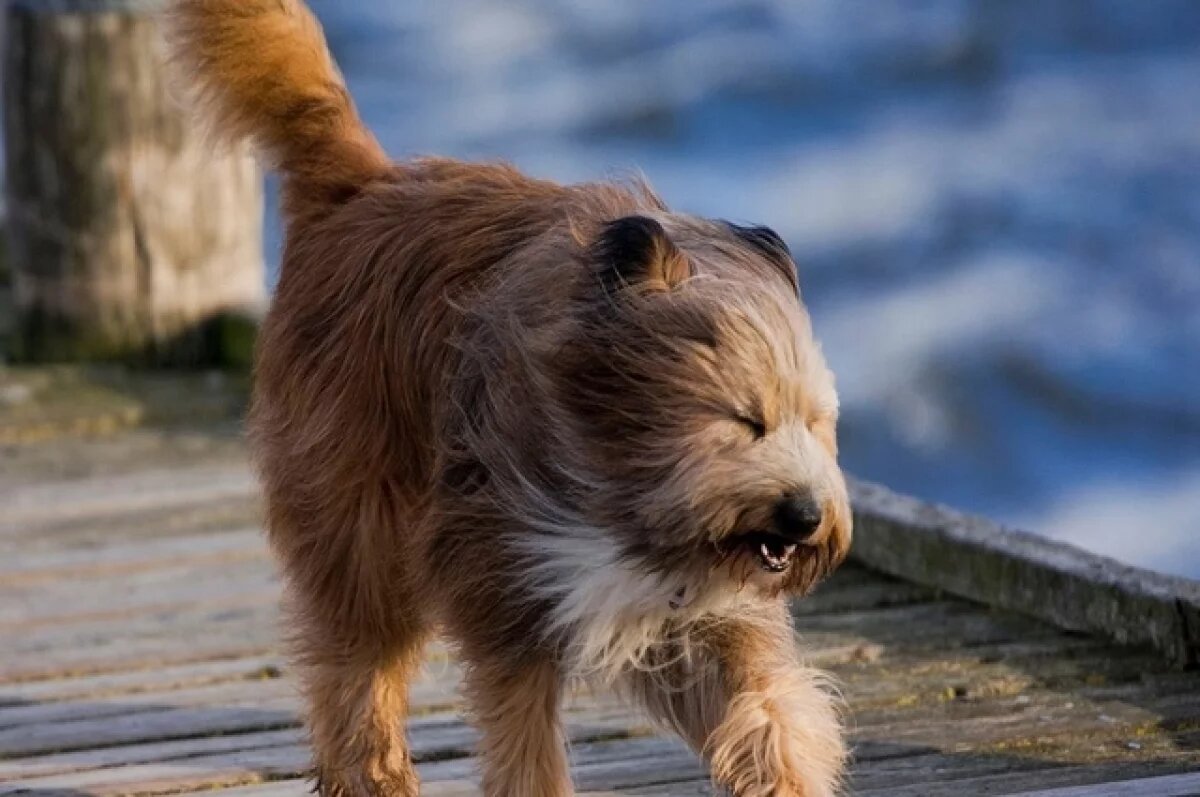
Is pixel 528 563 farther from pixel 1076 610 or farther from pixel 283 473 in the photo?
pixel 1076 610

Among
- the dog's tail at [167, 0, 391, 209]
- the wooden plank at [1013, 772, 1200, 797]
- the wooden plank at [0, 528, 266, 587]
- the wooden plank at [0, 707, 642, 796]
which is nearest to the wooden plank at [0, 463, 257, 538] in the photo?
the wooden plank at [0, 528, 266, 587]

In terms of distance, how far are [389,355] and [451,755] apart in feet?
3.05

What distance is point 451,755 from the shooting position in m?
4.21

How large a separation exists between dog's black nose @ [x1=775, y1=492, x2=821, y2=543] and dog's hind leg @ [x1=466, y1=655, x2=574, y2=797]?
555 mm

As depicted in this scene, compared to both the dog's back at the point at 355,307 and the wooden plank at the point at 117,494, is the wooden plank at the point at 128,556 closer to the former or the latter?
the wooden plank at the point at 117,494

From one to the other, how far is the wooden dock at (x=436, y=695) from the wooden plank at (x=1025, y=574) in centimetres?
4

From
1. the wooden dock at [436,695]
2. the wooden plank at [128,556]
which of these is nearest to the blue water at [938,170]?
the wooden plank at [128,556]

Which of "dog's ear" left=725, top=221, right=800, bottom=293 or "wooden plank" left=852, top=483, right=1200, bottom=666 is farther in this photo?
"wooden plank" left=852, top=483, right=1200, bottom=666

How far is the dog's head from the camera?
3.02m

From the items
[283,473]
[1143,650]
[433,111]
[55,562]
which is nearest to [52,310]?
[55,562]

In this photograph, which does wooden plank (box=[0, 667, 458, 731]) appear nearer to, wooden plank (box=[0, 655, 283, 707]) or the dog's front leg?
wooden plank (box=[0, 655, 283, 707])

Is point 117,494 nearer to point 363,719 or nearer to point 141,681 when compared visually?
point 141,681

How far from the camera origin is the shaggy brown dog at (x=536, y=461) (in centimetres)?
308

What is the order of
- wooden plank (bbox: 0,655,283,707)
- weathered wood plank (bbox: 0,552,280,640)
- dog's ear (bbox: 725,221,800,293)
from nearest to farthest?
dog's ear (bbox: 725,221,800,293), wooden plank (bbox: 0,655,283,707), weathered wood plank (bbox: 0,552,280,640)
